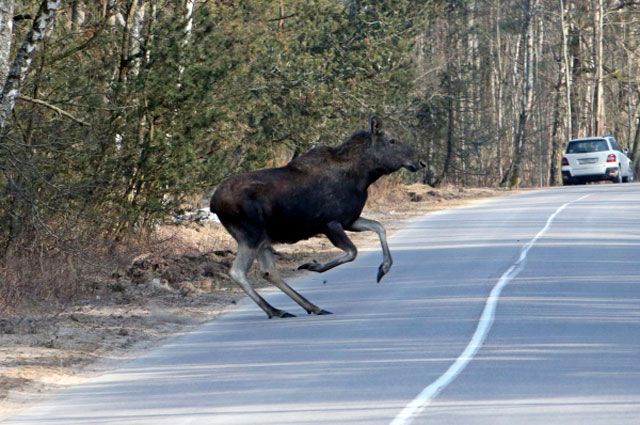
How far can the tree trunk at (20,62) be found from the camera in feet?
51.9

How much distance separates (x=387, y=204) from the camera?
36750mm

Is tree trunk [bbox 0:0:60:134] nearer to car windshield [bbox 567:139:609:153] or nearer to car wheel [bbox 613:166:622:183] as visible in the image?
car windshield [bbox 567:139:609:153]

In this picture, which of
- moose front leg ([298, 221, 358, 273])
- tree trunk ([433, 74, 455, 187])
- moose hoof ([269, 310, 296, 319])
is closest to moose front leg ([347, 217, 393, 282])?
moose front leg ([298, 221, 358, 273])

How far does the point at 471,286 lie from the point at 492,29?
2210 inches

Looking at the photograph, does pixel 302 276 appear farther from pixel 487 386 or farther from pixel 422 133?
pixel 422 133

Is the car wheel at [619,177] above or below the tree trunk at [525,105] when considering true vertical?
below

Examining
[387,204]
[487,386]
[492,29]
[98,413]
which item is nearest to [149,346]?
[98,413]

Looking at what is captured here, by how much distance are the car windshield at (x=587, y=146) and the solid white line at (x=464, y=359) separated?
2777 centimetres

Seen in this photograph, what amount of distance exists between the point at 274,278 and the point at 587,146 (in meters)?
32.8

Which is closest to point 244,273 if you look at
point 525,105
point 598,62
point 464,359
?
point 464,359

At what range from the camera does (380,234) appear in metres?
15.4

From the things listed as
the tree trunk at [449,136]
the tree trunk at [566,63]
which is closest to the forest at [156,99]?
the tree trunk at [449,136]

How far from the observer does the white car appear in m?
46.7

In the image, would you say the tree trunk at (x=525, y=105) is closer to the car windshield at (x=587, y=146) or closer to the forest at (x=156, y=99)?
the car windshield at (x=587, y=146)
